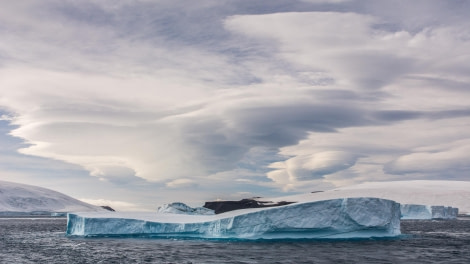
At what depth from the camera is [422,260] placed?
19547 millimetres

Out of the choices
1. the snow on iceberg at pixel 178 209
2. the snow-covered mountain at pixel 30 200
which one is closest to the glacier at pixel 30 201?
the snow-covered mountain at pixel 30 200

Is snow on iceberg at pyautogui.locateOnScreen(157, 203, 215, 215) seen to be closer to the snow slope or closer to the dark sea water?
the snow slope

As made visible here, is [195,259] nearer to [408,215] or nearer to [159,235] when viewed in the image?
[159,235]

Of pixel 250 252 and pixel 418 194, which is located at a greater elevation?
pixel 418 194

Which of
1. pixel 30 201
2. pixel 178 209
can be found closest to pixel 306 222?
pixel 178 209

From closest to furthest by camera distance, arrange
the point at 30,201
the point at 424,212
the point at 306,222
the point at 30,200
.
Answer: the point at 306,222, the point at 424,212, the point at 30,201, the point at 30,200

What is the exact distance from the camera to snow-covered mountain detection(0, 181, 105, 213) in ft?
400

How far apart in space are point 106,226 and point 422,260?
66.6 feet

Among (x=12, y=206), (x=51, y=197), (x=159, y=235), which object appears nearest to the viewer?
(x=159, y=235)

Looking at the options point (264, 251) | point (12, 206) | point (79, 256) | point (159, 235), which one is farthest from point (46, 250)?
point (12, 206)

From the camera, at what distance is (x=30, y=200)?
127 metres

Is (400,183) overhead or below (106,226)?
overhead

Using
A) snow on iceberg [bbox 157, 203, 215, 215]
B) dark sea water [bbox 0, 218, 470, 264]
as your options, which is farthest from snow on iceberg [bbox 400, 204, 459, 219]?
dark sea water [bbox 0, 218, 470, 264]

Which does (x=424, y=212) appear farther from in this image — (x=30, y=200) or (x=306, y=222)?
(x=30, y=200)
